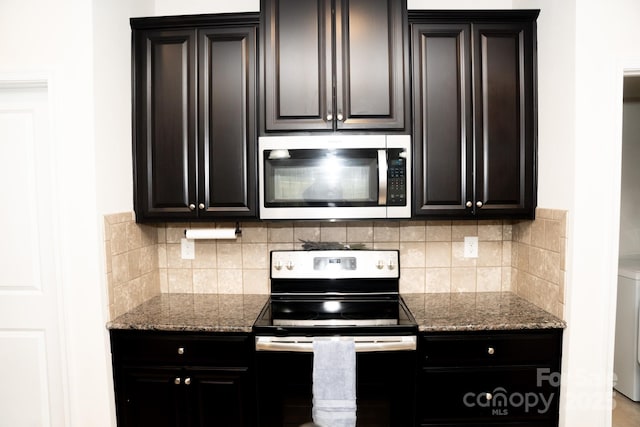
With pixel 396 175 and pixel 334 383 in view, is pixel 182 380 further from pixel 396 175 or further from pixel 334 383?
pixel 396 175

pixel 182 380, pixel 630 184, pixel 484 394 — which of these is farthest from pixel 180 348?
pixel 630 184

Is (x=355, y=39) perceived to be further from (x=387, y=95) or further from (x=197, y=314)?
(x=197, y=314)

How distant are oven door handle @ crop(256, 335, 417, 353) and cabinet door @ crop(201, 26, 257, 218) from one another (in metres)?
0.70

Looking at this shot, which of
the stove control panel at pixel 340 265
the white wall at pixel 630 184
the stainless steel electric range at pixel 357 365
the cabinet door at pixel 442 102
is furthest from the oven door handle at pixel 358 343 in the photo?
the white wall at pixel 630 184

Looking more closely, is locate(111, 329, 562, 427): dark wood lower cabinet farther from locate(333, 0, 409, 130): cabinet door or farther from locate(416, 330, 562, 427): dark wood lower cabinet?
locate(333, 0, 409, 130): cabinet door

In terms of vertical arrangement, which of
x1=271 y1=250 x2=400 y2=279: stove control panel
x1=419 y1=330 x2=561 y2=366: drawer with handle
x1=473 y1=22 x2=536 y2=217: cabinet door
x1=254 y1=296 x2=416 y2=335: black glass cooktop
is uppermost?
x1=473 y1=22 x2=536 y2=217: cabinet door

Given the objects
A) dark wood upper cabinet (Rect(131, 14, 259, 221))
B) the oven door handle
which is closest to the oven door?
the oven door handle

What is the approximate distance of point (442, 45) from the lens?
190 cm

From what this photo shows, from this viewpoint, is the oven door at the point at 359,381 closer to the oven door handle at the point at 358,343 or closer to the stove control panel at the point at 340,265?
the oven door handle at the point at 358,343

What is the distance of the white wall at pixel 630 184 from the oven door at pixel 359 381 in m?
2.74

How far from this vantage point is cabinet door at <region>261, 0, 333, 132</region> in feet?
6.16

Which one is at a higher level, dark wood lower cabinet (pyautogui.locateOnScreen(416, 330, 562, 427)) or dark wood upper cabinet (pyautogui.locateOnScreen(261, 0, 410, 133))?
dark wood upper cabinet (pyautogui.locateOnScreen(261, 0, 410, 133))

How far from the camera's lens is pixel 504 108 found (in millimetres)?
1906

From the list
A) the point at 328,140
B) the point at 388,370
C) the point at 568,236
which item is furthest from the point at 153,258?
the point at 568,236
